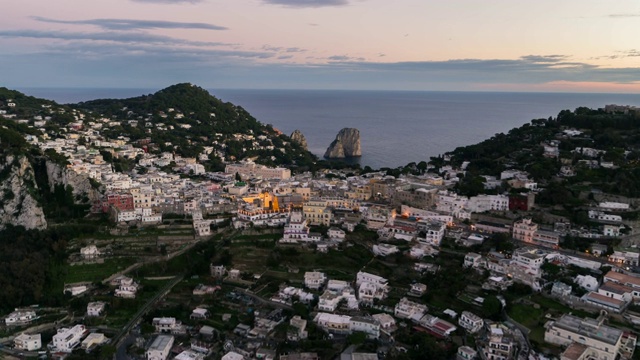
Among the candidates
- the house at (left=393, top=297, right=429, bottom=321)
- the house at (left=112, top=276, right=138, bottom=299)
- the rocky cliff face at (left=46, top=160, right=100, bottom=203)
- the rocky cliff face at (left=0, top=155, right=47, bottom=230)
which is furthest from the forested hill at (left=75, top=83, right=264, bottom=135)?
the house at (left=393, top=297, right=429, bottom=321)

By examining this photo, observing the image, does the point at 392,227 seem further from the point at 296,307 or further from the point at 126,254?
the point at 126,254

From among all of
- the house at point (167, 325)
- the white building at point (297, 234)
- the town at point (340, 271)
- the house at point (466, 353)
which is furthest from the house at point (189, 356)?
the white building at point (297, 234)

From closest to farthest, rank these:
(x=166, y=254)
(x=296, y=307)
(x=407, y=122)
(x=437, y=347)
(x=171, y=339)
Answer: (x=437, y=347)
(x=171, y=339)
(x=296, y=307)
(x=166, y=254)
(x=407, y=122)

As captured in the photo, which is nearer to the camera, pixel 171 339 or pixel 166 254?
pixel 171 339

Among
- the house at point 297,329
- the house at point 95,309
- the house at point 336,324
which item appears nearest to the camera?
the house at point 297,329

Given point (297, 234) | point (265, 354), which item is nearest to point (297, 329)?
point (265, 354)

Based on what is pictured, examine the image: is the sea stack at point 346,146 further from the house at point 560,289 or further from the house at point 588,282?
the house at point 560,289

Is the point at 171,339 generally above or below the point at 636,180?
below

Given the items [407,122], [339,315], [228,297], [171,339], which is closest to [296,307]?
[339,315]
